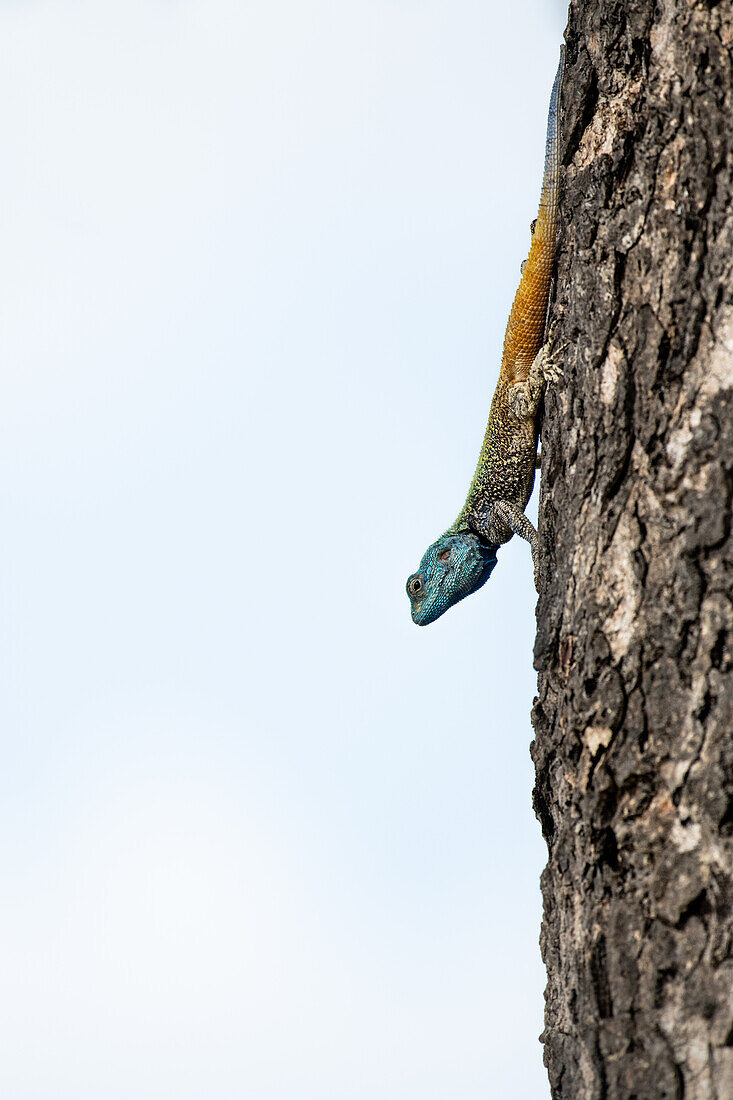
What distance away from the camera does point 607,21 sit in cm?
293

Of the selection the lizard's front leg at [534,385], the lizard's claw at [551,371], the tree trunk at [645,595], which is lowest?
the tree trunk at [645,595]

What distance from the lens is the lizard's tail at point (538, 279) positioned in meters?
3.51

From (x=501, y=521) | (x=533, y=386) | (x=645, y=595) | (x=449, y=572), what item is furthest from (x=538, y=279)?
(x=449, y=572)

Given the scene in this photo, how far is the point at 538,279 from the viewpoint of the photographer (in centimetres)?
385

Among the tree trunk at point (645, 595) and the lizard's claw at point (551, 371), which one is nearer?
the tree trunk at point (645, 595)

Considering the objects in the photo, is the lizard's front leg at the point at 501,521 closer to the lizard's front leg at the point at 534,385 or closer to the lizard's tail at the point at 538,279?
the lizard's front leg at the point at 534,385

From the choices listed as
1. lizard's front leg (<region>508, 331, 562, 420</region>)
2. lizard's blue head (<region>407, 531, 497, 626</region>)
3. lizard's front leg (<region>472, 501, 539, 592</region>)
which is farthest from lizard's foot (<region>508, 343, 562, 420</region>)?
lizard's blue head (<region>407, 531, 497, 626</region>)

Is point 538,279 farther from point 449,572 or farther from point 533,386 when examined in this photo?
point 449,572

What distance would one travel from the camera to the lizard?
361 cm

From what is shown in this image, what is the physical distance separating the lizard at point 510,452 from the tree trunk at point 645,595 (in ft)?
1.25

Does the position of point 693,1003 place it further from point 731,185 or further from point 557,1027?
point 731,185

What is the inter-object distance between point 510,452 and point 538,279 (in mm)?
1158

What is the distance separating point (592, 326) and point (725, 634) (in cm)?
97

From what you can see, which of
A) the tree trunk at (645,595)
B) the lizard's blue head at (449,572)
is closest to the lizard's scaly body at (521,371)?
the lizard's blue head at (449,572)
